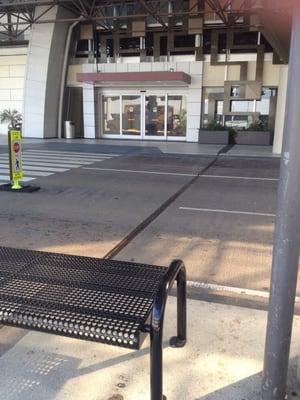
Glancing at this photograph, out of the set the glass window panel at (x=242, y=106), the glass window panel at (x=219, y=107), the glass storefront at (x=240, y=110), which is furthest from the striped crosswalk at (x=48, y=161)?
the glass window panel at (x=242, y=106)

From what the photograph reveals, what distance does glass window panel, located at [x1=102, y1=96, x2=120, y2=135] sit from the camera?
73.0 feet

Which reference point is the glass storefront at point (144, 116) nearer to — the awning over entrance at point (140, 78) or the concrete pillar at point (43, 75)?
the awning over entrance at point (140, 78)

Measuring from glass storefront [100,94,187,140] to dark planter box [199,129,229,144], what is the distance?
6.42ft

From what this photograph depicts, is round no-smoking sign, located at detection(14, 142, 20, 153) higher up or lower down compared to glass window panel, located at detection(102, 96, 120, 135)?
lower down

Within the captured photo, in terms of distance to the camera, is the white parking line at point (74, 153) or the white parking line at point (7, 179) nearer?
the white parking line at point (7, 179)

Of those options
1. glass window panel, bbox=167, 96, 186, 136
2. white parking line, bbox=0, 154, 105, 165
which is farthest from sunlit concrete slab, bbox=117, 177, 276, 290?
glass window panel, bbox=167, 96, 186, 136

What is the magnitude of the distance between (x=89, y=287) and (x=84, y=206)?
4768 mm

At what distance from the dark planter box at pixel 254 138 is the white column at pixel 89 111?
7.96m

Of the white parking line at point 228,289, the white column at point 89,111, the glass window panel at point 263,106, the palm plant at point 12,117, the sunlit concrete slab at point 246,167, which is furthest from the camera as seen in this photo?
the palm plant at point 12,117

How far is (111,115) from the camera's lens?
73.6 feet

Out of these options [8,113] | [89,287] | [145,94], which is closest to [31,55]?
[8,113]

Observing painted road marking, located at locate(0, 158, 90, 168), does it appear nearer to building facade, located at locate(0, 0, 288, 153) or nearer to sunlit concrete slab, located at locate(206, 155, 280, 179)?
sunlit concrete slab, located at locate(206, 155, 280, 179)

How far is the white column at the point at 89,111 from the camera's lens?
21812 millimetres

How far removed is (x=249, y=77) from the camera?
65.1ft
